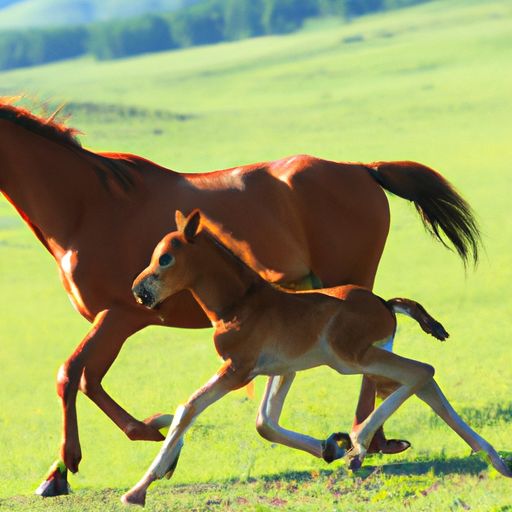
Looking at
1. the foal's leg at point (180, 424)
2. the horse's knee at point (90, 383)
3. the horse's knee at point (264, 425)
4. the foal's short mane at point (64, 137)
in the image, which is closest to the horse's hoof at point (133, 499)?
the foal's leg at point (180, 424)

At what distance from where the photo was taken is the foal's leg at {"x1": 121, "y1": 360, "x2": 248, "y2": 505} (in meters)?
5.10

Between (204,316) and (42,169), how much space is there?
114 centimetres

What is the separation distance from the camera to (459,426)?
5.45 meters

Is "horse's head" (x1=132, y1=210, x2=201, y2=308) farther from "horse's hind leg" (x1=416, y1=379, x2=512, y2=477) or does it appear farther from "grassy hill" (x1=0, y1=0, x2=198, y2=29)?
"grassy hill" (x1=0, y1=0, x2=198, y2=29)

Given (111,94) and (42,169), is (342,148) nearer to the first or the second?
(111,94)

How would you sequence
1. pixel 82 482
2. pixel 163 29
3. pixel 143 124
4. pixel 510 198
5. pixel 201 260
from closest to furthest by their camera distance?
pixel 201 260
pixel 82 482
pixel 510 198
pixel 143 124
pixel 163 29

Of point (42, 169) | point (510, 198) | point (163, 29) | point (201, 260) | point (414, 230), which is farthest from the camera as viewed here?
point (163, 29)

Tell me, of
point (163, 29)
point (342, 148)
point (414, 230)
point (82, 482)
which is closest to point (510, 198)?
point (414, 230)

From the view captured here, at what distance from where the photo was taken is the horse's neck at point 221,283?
5.25 meters

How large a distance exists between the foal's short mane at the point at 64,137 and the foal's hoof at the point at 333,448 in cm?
174

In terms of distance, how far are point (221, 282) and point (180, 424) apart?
2.10ft

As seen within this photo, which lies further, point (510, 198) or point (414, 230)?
point (510, 198)

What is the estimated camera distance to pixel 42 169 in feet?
20.7

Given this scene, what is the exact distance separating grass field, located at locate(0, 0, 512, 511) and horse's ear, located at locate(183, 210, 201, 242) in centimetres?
122
